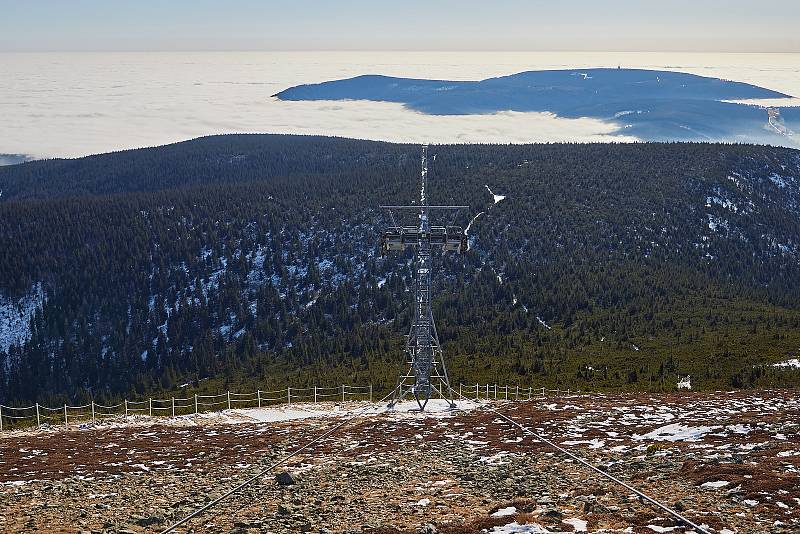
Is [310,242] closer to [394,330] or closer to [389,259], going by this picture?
[389,259]

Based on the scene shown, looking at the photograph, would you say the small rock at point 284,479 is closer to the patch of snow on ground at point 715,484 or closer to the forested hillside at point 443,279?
the patch of snow on ground at point 715,484

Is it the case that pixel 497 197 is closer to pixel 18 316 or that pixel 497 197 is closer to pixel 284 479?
pixel 18 316

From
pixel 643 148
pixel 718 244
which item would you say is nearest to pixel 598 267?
pixel 718 244

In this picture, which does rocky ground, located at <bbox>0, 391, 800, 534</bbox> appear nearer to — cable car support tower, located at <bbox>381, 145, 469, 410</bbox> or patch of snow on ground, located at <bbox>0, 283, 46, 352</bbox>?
cable car support tower, located at <bbox>381, 145, 469, 410</bbox>

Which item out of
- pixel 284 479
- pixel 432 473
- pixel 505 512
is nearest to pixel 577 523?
pixel 505 512

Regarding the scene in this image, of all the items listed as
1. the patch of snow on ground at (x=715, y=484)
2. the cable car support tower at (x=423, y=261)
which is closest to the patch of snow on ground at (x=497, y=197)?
A: the cable car support tower at (x=423, y=261)

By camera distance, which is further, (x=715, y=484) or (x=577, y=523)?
(x=715, y=484)
